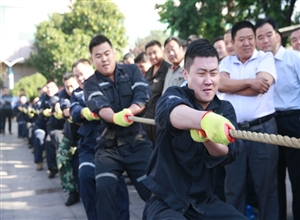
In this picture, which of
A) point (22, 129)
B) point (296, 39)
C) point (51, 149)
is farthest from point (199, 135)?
point (22, 129)

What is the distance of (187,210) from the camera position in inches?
99.5

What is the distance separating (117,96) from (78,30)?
19.5 meters

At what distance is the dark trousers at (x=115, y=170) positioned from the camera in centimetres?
344

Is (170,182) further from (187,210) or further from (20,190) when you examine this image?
(20,190)

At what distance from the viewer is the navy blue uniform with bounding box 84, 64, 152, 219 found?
3.46 metres

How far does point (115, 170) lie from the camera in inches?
140

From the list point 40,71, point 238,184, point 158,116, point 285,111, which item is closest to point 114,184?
point 238,184

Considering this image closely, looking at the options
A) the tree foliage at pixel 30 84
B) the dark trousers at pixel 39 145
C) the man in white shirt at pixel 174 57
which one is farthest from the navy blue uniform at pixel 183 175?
the tree foliage at pixel 30 84

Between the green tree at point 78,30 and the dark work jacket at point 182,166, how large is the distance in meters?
20.7

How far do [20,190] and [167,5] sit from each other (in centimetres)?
672

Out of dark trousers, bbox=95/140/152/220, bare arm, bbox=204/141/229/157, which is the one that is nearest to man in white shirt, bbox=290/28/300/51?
dark trousers, bbox=95/140/152/220

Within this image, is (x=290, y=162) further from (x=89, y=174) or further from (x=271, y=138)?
(x=271, y=138)

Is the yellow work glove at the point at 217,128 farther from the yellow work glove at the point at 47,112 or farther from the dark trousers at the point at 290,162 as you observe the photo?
the yellow work glove at the point at 47,112

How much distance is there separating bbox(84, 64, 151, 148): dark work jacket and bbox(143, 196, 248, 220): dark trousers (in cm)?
115
